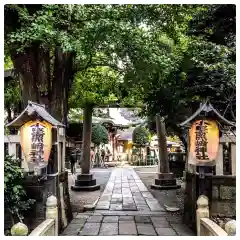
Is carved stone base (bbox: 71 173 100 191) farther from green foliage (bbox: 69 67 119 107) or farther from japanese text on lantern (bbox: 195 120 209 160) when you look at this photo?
japanese text on lantern (bbox: 195 120 209 160)

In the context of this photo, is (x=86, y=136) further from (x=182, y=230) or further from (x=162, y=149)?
(x=182, y=230)

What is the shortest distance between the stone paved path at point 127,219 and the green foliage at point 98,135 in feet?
30.9

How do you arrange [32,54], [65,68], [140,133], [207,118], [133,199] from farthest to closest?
[140,133] < [133,199] < [65,68] < [32,54] < [207,118]

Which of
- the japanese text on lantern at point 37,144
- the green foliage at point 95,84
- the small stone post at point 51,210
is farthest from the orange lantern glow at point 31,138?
the green foliage at point 95,84

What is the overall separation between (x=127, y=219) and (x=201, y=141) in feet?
7.99

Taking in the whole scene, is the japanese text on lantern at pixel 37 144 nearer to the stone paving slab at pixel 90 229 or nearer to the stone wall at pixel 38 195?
the stone wall at pixel 38 195

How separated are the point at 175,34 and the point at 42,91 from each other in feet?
9.34

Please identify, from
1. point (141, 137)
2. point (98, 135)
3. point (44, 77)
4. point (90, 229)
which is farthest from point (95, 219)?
point (141, 137)

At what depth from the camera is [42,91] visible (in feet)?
22.7

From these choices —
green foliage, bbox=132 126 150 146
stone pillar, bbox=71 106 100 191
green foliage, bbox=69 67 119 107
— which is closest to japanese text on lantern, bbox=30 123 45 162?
green foliage, bbox=69 67 119 107

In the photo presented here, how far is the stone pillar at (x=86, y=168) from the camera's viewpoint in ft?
38.6

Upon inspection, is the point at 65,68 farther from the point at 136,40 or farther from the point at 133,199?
the point at 133,199

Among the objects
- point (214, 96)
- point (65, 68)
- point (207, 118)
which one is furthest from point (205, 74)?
point (65, 68)

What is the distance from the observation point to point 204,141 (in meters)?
5.64
